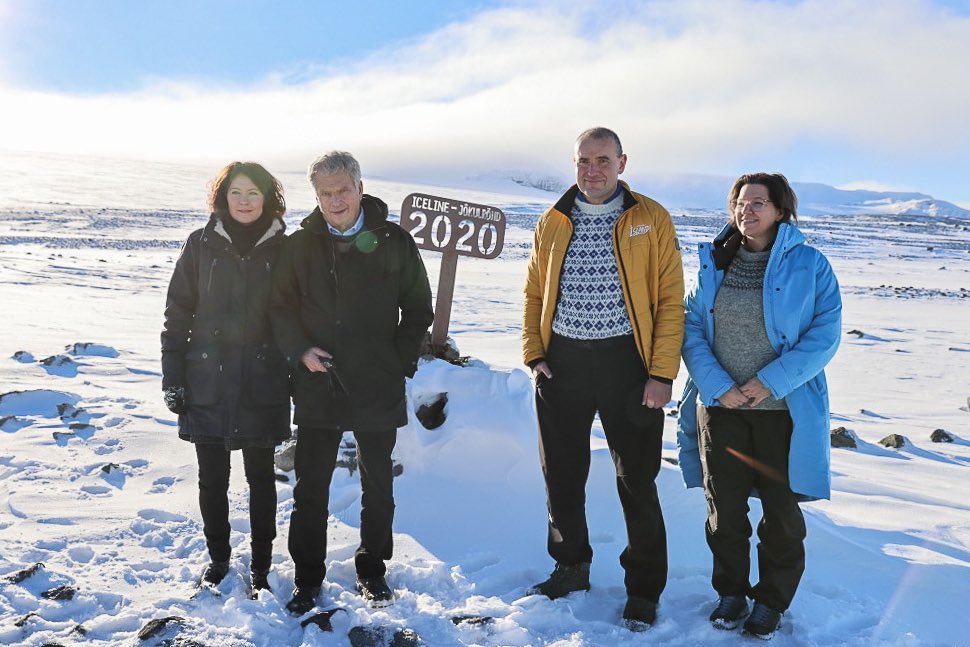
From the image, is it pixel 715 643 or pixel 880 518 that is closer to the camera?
pixel 715 643

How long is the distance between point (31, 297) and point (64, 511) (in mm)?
8856

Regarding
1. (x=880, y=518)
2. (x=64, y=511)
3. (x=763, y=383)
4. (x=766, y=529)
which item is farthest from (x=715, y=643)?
(x=64, y=511)

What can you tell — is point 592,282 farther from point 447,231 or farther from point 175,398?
point 447,231

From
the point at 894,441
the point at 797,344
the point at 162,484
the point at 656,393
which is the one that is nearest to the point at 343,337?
the point at 656,393

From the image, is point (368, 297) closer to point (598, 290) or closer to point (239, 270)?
point (239, 270)

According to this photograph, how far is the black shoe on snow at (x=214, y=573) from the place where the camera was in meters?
2.96

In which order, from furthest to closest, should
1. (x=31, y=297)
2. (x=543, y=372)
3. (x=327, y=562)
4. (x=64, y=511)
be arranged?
(x=31, y=297), (x=64, y=511), (x=327, y=562), (x=543, y=372)

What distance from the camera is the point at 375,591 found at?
9.58 feet

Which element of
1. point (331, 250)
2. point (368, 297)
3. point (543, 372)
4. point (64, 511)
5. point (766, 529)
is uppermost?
point (331, 250)

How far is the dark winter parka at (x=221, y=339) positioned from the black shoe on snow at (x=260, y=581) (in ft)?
2.03

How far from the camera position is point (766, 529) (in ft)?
8.90

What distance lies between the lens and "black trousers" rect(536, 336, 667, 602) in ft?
9.01

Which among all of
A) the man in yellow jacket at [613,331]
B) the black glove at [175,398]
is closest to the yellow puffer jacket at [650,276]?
the man in yellow jacket at [613,331]

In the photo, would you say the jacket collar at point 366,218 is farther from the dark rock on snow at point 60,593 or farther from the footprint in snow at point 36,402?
the footprint in snow at point 36,402
